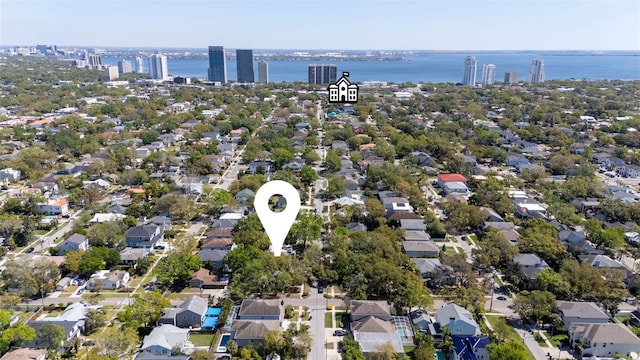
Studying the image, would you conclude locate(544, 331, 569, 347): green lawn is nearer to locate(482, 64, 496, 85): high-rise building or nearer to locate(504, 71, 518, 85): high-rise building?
locate(504, 71, 518, 85): high-rise building

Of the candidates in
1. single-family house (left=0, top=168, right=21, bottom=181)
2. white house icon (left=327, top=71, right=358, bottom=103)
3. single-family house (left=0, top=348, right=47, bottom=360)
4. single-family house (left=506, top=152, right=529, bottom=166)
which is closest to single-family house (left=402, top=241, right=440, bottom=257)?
white house icon (left=327, top=71, right=358, bottom=103)

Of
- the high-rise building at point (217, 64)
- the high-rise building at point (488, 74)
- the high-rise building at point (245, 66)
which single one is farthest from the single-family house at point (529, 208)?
the high-rise building at point (217, 64)

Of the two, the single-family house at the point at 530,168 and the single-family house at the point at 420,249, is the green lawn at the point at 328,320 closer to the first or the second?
the single-family house at the point at 420,249

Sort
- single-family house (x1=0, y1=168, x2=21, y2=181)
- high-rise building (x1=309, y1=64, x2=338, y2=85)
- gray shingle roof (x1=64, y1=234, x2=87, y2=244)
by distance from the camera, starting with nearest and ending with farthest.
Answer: gray shingle roof (x1=64, y1=234, x2=87, y2=244) < single-family house (x1=0, y1=168, x2=21, y2=181) < high-rise building (x1=309, y1=64, x2=338, y2=85)

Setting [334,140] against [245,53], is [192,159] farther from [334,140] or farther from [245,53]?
[245,53]

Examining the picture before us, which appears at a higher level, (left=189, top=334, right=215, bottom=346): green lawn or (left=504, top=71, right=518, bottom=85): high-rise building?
(left=504, top=71, right=518, bottom=85): high-rise building

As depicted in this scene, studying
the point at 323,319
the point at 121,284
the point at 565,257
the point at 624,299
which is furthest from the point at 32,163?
the point at 624,299

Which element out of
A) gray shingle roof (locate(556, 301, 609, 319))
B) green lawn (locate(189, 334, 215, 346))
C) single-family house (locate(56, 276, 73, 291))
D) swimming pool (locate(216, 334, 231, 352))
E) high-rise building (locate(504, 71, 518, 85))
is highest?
high-rise building (locate(504, 71, 518, 85))
